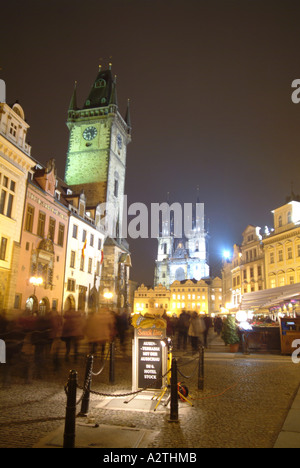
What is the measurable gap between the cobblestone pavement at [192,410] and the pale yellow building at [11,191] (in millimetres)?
11898

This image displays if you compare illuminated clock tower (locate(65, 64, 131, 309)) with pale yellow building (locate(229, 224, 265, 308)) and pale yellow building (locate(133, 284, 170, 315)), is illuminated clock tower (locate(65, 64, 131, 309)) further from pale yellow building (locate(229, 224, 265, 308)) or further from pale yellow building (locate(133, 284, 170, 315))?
pale yellow building (locate(133, 284, 170, 315))

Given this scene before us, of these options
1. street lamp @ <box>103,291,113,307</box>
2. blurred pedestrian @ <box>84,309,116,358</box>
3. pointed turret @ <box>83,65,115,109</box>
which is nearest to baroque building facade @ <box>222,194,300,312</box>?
street lamp @ <box>103,291,113,307</box>

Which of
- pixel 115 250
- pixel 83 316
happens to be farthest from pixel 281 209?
pixel 83 316

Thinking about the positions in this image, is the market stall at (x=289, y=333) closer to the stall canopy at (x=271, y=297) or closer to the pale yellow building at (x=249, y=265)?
the stall canopy at (x=271, y=297)

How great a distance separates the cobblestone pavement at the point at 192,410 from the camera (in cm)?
541

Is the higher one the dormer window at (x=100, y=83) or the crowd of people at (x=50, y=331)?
the dormer window at (x=100, y=83)

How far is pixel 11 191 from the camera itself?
934 inches

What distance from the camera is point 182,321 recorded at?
20.2 m

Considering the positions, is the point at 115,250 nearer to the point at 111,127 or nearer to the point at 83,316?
the point at 111,127

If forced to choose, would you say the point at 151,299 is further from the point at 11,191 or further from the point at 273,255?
the point at 11,191

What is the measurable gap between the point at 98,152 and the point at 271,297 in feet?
108

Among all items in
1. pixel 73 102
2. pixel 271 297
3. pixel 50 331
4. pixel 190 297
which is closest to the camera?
pixel 50 331

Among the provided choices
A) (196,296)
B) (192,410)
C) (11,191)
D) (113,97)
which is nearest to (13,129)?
(11,191)

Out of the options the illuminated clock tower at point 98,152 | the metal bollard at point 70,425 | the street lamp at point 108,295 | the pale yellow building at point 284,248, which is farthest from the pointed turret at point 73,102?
the metal bollard at point 70,425
